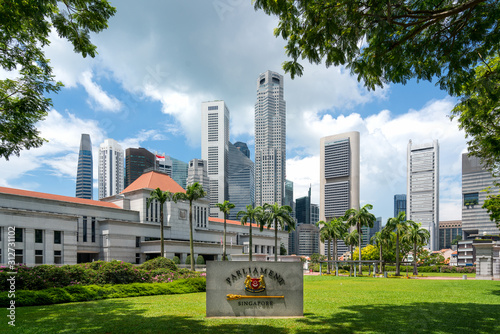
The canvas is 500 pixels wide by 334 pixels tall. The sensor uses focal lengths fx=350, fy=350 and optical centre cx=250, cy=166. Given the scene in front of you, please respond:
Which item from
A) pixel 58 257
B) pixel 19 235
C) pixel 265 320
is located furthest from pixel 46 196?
pixel 265 320

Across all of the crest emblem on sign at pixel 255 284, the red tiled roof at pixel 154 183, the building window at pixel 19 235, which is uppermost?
the red tiled roof at pixel 154 183

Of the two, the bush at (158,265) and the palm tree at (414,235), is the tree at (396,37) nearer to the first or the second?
the bush at (158,265)

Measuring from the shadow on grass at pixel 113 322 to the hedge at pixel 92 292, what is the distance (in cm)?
140

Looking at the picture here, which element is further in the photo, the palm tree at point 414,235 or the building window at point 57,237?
the palm tree at point 414,235

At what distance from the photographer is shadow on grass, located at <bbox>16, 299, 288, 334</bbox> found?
35.4 feet

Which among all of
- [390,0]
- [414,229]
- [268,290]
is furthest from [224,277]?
[414,229]

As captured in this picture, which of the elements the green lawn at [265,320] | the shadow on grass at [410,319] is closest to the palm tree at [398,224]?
the green lawn at [265,320]

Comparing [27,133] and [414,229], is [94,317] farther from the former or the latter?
[414,229]

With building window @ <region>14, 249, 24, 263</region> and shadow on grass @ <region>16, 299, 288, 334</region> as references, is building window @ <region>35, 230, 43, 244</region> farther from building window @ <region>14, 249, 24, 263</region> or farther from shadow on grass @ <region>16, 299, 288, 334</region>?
shadow on grass @ <region>16, 299, 288, 334</region>

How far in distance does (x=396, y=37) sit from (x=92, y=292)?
61.9ft

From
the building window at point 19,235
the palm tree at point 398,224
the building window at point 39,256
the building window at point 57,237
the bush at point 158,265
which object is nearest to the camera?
the bush at point 158,265

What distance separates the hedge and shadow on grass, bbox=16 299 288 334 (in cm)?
140

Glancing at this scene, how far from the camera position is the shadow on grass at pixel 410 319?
433 inches

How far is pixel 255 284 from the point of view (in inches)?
526
